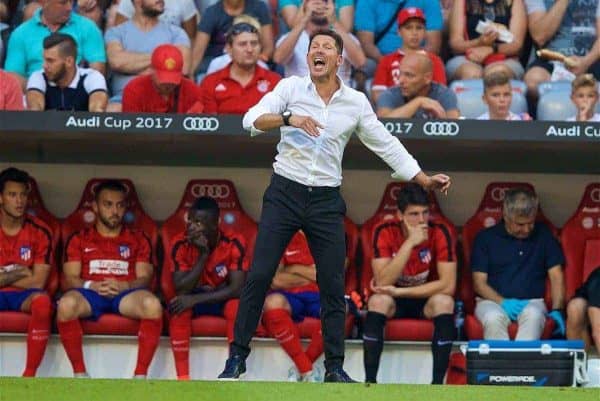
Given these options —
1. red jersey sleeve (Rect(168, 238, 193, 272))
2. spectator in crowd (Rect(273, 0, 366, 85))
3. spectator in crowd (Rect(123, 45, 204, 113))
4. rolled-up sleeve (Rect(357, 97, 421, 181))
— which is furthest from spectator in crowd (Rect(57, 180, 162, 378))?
rolled-up sleeve (Rect(357, 97, 421, 181))

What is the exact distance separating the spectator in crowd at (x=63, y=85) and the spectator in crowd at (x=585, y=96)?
354 centimetres

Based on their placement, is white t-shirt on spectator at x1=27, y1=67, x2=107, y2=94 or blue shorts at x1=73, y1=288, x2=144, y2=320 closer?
blue shorts at x1=73, y1=288, x2=144, y2=320

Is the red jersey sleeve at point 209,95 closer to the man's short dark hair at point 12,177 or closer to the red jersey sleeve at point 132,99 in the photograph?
the red jersey sleeve at point 132,99

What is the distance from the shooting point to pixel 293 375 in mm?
10891

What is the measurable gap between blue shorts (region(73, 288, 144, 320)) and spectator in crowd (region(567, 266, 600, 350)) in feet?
10.7

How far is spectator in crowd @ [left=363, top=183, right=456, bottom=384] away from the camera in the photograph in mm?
10688

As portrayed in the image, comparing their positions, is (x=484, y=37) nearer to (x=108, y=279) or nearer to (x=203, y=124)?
(x=203, y=124)

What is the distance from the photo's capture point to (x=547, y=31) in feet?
40.4

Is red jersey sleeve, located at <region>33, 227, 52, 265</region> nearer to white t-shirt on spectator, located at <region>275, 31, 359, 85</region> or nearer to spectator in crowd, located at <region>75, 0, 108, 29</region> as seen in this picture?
spectator in crowd, located at <region>75, 0, 108, 29</region>

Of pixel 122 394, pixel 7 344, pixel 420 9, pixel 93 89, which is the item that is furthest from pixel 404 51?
pixel 122 394

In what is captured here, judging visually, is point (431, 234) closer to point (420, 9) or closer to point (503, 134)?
point (503, 134)

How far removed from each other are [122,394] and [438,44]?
5742mm

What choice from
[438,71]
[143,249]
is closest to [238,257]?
[143,249]

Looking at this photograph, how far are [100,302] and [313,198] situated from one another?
346cm
